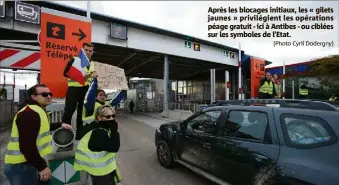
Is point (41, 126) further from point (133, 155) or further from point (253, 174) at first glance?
point (133, 155)

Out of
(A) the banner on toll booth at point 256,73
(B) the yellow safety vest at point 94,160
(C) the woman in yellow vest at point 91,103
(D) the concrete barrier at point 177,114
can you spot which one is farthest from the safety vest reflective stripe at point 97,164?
(D) the concrete barrier at point 177,114

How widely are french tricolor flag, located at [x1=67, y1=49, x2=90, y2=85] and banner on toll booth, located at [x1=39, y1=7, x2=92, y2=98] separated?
0.43 m

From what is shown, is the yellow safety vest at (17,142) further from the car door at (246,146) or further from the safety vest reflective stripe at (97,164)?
the car door at (246,146)

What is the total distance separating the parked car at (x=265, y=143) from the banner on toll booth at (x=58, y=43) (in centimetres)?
253

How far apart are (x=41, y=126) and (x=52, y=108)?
4.73 feet

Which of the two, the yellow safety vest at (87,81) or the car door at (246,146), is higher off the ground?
the yellow safety vest at (87,81)

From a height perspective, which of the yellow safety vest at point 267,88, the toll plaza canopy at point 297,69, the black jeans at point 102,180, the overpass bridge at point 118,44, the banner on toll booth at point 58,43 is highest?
the overpass bridge at point 118,44

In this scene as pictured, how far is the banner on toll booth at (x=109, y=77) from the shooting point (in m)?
3.38

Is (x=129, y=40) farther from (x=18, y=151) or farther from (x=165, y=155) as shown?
(x=18, y=151)

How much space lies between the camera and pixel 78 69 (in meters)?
3.33

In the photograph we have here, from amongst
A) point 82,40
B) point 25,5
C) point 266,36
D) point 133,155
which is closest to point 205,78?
point 266,36

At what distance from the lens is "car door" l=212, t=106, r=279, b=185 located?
2.99 meters

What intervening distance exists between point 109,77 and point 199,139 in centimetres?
196

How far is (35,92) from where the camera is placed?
2561 millimetres
